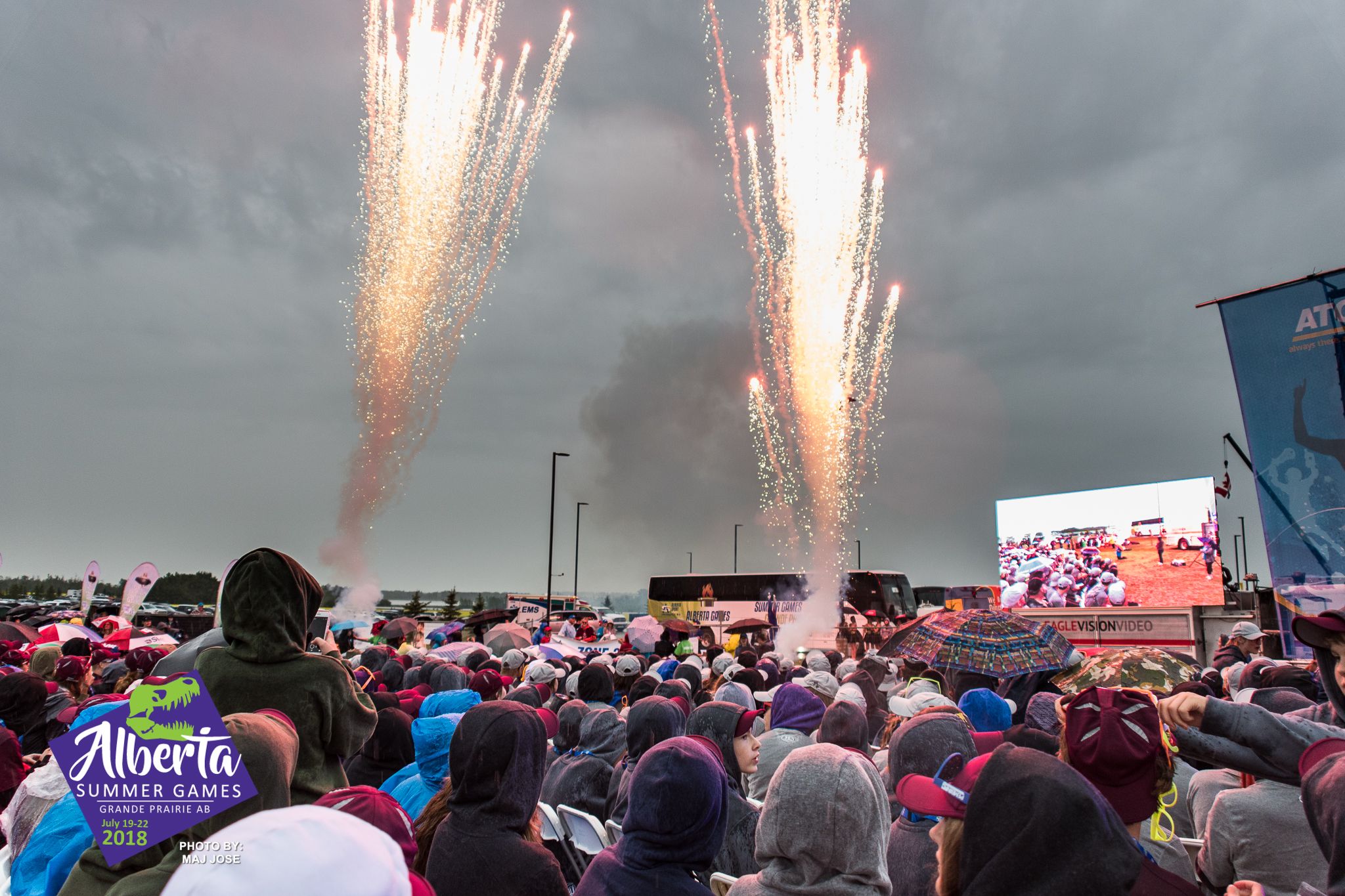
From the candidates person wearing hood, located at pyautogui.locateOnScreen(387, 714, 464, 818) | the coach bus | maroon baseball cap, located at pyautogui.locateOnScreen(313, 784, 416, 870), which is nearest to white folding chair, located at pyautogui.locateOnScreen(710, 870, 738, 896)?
person wearing hood, located at pyautogui.locateOnScreen(387, 714, 464, 818)

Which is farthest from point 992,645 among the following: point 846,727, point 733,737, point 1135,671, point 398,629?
point 398,629

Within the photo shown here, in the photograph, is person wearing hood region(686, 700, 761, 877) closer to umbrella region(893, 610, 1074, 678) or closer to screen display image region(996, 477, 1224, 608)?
umbrella region(893, 610, 1074, 678)

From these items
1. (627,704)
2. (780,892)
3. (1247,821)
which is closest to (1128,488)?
(627,704)

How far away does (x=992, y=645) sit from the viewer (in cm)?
824

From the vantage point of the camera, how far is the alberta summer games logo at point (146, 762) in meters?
2.18

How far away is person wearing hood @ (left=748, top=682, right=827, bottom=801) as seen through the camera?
560cm

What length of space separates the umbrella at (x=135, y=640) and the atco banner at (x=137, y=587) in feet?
21.5

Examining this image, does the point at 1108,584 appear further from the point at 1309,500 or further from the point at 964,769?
the point at 964,769

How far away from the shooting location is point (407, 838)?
2428mm

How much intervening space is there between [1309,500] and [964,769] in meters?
11.5

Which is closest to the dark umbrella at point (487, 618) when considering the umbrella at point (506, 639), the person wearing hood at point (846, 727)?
the umbrella at point (506, 639)

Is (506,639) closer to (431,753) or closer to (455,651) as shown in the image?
(455,651)

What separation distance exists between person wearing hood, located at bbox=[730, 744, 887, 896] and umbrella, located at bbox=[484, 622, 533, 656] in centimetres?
1399

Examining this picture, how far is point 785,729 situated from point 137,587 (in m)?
22.8
